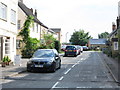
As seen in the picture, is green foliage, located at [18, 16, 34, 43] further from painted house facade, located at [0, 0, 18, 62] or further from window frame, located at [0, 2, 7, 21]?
window frame, located at [0, 2, 7, 21]

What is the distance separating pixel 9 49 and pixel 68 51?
17.3 meters

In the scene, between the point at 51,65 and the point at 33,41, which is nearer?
the point at 51,65

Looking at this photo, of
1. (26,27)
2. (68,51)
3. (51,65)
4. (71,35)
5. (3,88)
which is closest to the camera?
(3,88)

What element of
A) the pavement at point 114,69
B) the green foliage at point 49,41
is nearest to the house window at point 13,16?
the pavement at point 114,69

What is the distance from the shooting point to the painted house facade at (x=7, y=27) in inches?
866

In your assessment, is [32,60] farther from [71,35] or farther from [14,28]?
[71,35]

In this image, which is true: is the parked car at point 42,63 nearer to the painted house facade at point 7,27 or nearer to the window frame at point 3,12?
the painted house facade at point 7,27

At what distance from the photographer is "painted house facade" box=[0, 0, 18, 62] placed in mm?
22000

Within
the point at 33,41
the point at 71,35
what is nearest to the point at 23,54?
the point at 33,41

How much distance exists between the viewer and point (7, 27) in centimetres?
2330

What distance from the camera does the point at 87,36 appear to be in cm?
10994

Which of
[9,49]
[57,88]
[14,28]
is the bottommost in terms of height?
[57,88]

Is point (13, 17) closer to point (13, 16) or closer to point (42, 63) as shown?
point (13, 16)

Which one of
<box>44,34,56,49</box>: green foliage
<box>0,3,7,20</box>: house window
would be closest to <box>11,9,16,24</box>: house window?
<box>0,3,7,20</box>: house window
